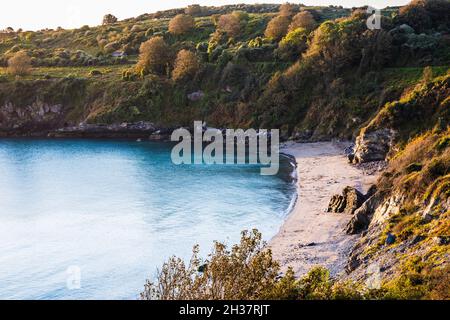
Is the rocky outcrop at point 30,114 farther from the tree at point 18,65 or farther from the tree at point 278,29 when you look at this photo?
the tree at point 278,29

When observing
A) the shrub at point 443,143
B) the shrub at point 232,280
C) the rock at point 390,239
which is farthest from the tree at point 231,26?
the shrub at point 232,280

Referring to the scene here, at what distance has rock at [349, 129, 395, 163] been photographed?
59.0m

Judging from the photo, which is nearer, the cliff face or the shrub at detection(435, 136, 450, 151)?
the cliff face

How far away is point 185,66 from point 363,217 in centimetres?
6788

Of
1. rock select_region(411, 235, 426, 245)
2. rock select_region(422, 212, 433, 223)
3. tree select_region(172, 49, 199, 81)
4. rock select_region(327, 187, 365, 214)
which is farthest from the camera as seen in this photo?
tree select_region(172, 49, 199, 81)

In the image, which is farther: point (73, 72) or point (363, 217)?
point (73, 72)

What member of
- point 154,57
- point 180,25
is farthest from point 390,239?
point 180,25

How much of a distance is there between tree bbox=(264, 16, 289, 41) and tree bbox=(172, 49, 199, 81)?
15.9 m

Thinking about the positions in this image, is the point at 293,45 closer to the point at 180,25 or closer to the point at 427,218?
the point at 180,25

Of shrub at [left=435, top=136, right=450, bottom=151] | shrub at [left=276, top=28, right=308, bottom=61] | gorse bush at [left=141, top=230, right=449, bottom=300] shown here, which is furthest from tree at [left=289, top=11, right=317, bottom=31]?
gorse bush at [left=141, top=230, right=449, bottom=300]

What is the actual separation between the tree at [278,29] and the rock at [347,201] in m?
64.8

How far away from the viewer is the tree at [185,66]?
99.5m

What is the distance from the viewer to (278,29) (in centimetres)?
10375

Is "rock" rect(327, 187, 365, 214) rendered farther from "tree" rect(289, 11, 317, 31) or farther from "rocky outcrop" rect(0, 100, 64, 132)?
"rocky outcrop" rect(0, 100, 64, 132)
